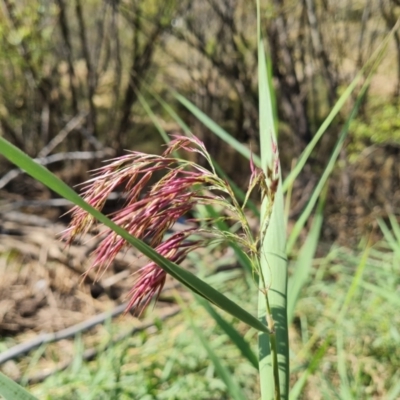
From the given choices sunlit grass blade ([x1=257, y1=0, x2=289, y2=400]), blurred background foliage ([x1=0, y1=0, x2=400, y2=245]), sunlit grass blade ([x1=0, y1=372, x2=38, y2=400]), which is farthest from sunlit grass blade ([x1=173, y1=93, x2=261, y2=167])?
blurred background foliage ([x1=0, y1=0, x2=400, y2=245])

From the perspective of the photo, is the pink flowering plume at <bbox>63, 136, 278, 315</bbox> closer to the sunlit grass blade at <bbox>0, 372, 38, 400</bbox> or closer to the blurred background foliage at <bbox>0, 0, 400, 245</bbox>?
the sunlit grass blade at <bbox>0, 372, 38, 400</bbox>

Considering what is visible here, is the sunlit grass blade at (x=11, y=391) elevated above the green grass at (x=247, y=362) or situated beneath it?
elevated above

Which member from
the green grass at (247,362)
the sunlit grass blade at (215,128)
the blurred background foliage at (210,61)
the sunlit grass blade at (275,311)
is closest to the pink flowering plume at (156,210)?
the sunlit grass blade at (275,311)

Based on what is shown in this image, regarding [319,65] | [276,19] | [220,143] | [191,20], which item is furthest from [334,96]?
[220,143]

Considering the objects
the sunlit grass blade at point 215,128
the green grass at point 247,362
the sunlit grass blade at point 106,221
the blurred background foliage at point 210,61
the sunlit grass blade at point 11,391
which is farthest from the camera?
the blurred background foliage at point 210,61

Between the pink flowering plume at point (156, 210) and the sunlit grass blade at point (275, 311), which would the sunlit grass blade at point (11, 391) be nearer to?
the pink flowering plume at point (156, 210)

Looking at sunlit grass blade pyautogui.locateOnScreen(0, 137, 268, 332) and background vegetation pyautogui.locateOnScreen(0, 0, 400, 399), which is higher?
sunlit grass blade pyautogui.locateOnScreen(0, 137, 268, 332)

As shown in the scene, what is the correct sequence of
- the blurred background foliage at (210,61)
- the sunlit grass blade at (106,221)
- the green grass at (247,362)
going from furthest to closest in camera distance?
the blurred background foliage at (210,61), the green grass at (247,362), the sunlit grass blade at (106,221)
